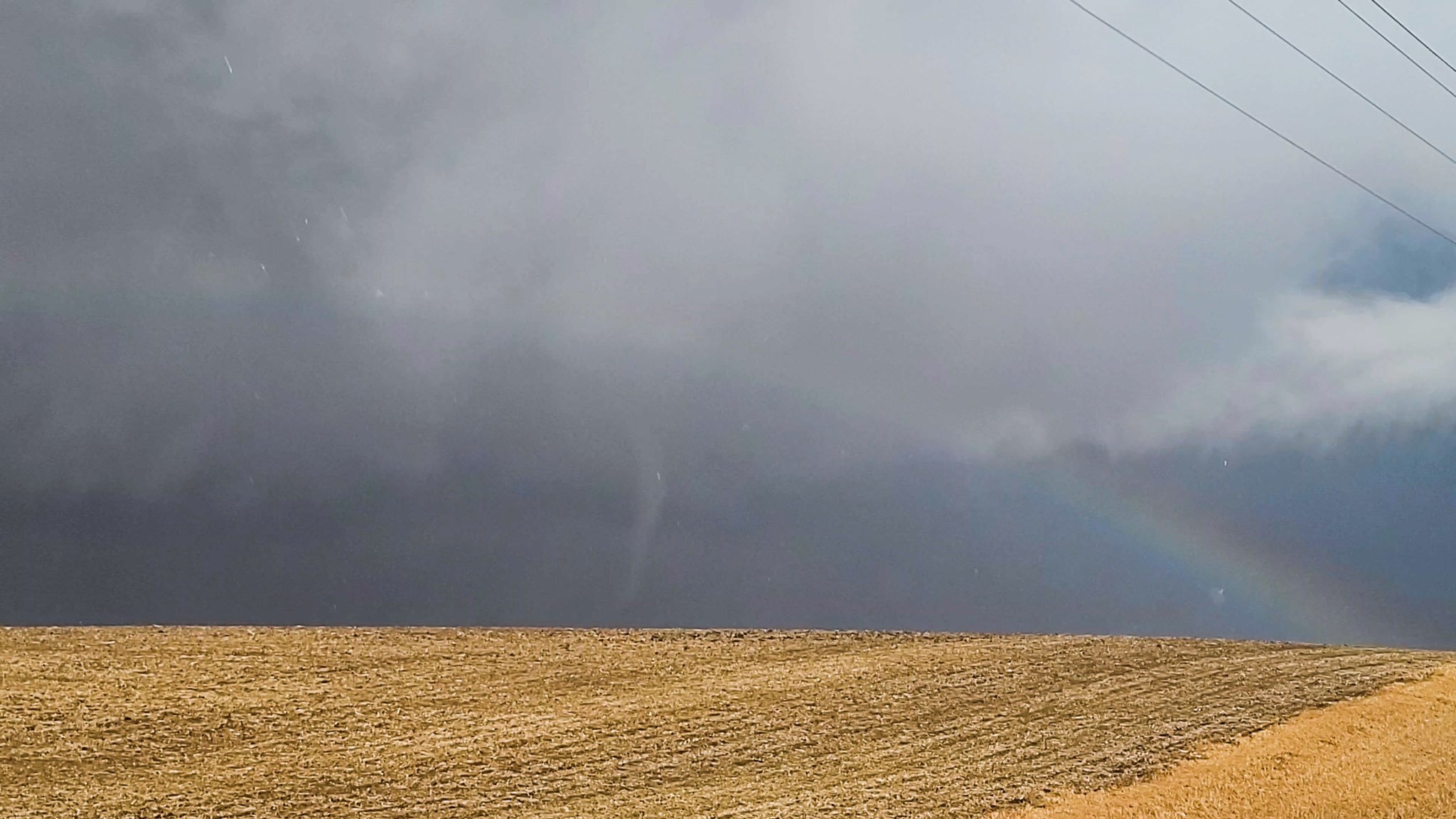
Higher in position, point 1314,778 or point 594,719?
point 594,719

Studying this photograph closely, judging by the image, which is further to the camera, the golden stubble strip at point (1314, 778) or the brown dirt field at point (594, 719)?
the golden stubble strip at point (1314, 778)

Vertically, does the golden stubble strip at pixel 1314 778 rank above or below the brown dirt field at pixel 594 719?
below

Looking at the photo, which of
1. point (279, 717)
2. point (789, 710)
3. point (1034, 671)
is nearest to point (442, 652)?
point (279, 717)

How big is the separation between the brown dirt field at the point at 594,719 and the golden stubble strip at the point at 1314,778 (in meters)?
0.68

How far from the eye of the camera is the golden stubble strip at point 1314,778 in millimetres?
20000

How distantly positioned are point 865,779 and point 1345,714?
12958 mm

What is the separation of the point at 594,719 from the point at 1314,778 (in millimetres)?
13730

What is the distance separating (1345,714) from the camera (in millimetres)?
26891

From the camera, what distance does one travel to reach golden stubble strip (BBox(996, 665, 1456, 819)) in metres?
20.0

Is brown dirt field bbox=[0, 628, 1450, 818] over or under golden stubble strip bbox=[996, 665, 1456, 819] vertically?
over

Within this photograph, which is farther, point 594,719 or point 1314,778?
point 594,719

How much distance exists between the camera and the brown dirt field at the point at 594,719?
19.5 m

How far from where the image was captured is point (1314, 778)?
22.1m

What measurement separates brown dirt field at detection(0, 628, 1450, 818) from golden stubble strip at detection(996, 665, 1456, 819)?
2.21ft
